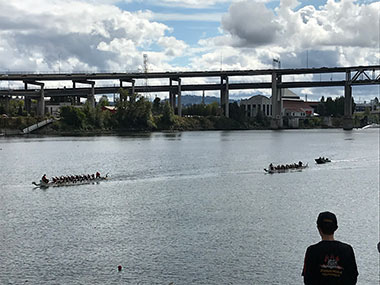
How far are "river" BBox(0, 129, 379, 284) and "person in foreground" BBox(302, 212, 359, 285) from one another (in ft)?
63.6

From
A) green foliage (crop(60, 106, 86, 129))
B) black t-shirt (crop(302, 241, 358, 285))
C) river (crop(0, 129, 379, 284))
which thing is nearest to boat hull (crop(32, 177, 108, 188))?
river (crop(0, 129, 379, 284))

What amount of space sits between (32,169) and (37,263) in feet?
178

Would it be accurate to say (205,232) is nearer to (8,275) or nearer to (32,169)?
(8,275)

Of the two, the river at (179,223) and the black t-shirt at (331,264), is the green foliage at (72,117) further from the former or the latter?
the black t-shirt at (331,264)

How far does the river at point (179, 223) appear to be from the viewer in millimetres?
31234

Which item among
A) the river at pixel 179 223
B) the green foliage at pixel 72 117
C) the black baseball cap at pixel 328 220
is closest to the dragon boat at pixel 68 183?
the river at pixel 179 223

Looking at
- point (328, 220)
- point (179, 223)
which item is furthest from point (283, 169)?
point (328, 220)

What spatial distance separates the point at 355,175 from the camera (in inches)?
3086

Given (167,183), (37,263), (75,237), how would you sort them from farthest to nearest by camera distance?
(167,183) < (75,237) < (37,263)

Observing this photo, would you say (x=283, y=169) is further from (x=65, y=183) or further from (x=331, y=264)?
(x=331, y=264)

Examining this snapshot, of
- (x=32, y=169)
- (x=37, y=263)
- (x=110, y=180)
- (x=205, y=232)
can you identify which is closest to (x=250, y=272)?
(x=205, y=232)

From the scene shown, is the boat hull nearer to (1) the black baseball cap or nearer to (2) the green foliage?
(1) the black baseball cap

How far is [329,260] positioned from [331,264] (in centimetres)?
10

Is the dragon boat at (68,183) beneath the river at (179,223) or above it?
above
